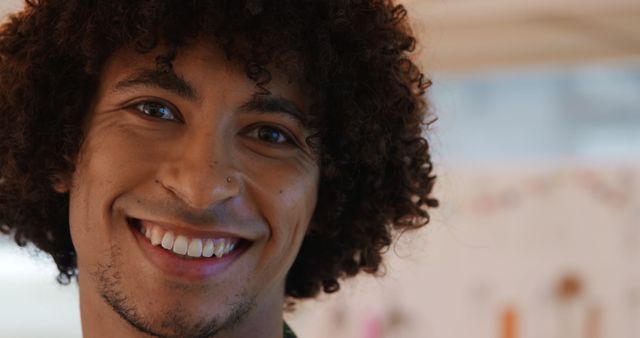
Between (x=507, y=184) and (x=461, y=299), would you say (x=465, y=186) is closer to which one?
(x=507, y=184)

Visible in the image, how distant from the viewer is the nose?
1.40m

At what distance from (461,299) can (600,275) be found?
0.41 m

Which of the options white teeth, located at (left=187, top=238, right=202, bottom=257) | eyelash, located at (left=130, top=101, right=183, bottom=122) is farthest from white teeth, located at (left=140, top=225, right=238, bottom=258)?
eyelash, located at (left=130, top=101, right=183, bottom=122)

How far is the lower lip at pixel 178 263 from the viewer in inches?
Result: 56.8

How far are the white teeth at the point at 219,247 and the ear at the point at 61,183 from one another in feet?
0.95

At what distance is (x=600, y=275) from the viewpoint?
2881 millimetres

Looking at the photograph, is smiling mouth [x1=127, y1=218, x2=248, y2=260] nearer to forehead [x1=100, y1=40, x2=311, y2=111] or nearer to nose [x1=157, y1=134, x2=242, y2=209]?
nose [x1=157, y1=134, x2=242, y2=209]

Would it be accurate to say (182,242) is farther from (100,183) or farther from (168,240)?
(100,183)

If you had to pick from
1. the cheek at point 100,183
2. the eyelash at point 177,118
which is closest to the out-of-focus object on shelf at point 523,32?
the eyelash at point 177,118

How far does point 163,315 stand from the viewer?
144 centimetres

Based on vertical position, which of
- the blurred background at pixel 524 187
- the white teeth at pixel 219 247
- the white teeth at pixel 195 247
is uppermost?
the white teeth at pixel 195 247

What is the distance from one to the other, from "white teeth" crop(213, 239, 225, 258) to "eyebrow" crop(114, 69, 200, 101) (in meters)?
0.20

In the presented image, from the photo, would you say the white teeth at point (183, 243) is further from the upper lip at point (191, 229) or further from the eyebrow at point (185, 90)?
the eyebrow at point (185, 90)

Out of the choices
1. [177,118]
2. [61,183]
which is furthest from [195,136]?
[61,183]
